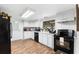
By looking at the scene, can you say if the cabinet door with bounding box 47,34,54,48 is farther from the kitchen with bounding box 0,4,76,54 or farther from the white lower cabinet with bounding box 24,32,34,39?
the white lower cabinet with bounding box 24,32,34,39

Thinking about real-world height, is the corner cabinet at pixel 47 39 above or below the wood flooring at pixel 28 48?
above

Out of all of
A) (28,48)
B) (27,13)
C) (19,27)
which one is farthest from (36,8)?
(28,48)

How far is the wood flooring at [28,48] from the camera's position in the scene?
159 centimetres

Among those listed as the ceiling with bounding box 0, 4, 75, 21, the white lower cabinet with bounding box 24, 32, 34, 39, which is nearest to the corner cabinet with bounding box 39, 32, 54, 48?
the white lower cabinet with bounding box 24, 32, 34, 39

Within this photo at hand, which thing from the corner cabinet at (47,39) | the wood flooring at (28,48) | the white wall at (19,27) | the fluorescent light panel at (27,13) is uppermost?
the fluorescent light panel at (27,13)

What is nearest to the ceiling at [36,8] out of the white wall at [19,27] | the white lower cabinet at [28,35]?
the white wall at [19,27]

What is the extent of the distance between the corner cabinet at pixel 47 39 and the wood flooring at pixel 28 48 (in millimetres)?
77

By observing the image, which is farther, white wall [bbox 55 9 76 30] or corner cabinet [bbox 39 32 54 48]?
corner cabinet [bbox 39 32 54 48]

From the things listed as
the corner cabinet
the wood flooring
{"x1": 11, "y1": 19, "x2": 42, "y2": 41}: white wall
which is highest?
{"x1": 11, "y1": 19, "x2": 42, "y2": 41}: white wall

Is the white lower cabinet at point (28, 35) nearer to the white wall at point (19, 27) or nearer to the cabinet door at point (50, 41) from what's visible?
the white wall at point (19, 27)

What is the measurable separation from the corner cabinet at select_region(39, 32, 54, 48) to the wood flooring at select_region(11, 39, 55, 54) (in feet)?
0.25

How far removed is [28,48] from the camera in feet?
5.31

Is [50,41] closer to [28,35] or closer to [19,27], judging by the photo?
[28,35]

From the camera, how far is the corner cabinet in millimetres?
1665
